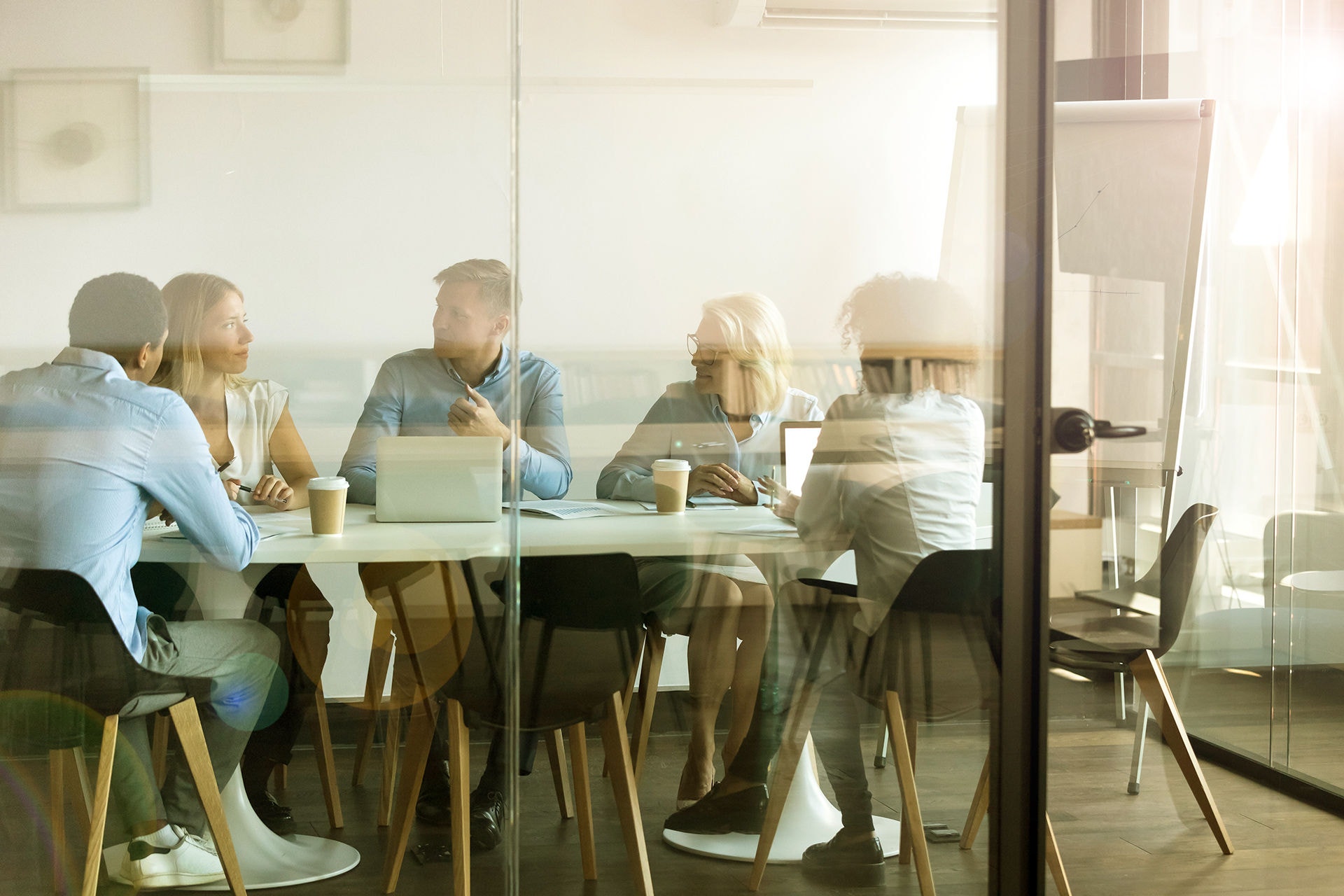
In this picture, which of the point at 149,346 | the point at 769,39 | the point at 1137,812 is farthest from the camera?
the point at 1137,812

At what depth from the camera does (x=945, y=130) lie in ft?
6.73

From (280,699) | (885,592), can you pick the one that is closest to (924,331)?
(885,592)

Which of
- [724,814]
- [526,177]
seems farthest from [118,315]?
[724,814]

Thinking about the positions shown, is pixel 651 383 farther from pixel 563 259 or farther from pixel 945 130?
pixel 945 130

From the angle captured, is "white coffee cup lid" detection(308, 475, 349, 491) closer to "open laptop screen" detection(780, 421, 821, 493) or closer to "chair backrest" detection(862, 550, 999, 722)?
"open laptop screen" detection(780, 421, 821, 493)

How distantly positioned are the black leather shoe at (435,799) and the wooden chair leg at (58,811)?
1.99 ft

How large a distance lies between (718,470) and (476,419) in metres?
0.44

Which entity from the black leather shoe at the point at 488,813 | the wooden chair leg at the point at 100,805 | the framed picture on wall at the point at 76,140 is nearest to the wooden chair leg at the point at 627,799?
the black leather shoe at the point at 488,813

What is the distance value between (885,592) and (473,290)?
0.95 meters

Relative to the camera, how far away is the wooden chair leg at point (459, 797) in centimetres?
198

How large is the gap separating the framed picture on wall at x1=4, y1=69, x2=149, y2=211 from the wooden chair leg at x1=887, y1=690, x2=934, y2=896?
1644mm

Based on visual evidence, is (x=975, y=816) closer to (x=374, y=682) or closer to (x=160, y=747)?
(x=374, y=682)

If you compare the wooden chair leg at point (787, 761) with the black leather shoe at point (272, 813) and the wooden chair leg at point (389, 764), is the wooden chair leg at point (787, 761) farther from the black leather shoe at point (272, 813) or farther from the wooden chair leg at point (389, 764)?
the black leather shoe at point (272, 813)

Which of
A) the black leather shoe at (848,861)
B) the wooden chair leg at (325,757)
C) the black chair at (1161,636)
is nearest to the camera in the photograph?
the wooden chair leg at (325,757)
